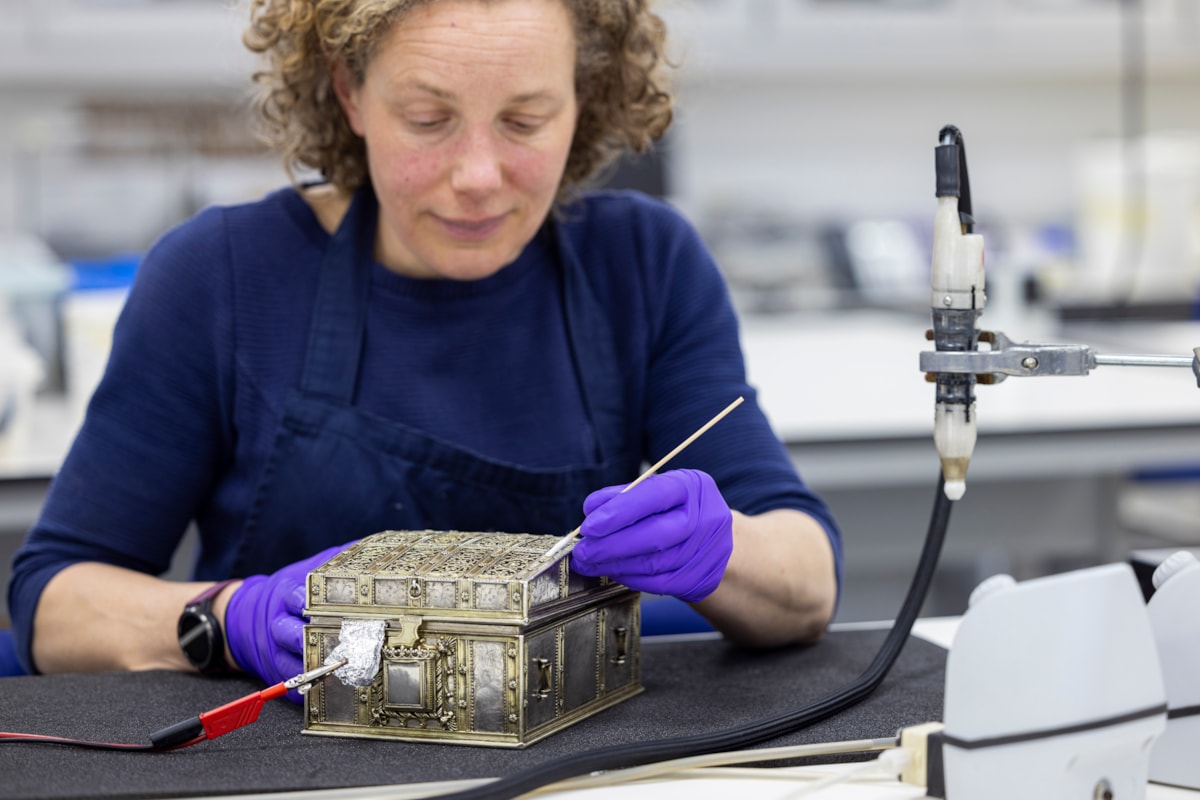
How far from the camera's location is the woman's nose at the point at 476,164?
1079mm

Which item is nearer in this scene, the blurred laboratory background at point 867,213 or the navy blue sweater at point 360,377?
the navy blue sweater at point 360,377

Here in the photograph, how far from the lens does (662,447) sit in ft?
4.23

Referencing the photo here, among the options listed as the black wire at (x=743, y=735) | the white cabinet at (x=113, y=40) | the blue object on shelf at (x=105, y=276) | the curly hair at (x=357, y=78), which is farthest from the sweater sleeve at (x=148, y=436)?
the white cabinet at (x=113, y=40)

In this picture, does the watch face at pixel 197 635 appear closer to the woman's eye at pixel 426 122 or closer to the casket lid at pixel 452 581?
the casket lid at pixel 452 581

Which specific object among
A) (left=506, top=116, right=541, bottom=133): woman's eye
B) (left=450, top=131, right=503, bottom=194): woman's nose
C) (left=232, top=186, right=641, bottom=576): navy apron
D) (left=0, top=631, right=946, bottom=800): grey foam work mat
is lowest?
(left=0, top=631, right=946, bottom=800): grey foam work mat

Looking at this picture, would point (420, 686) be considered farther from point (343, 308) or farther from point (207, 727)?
point (343, 308)

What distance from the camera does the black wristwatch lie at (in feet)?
3.24

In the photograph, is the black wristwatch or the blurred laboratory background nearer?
the black wristwatch

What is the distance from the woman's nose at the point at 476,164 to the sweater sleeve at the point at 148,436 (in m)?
0.30

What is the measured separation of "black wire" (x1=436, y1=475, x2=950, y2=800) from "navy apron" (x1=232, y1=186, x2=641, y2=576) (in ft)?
1.25

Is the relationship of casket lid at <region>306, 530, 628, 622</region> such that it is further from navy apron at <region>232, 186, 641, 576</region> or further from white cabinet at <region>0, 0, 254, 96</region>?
white cabinet at <region>0, 0, 254, 96</region>

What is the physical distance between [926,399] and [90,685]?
61.6 inches

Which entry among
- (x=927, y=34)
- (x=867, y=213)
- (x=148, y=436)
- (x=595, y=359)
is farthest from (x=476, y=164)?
(x=867, y=213)

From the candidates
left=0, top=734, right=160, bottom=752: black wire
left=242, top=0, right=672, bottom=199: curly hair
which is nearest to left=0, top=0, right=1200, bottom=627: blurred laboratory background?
left=242, top=0, right=672, bottom=199: curly hair
